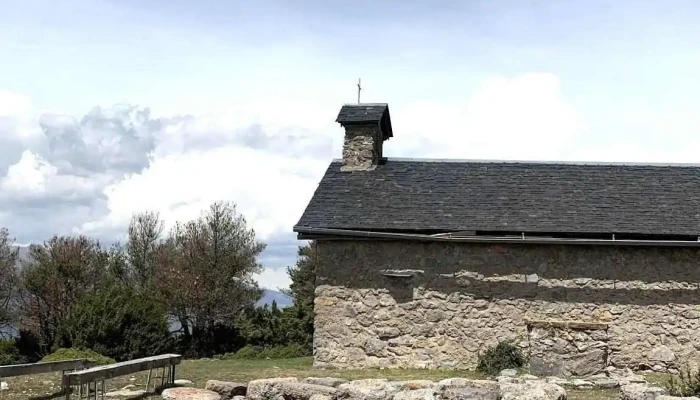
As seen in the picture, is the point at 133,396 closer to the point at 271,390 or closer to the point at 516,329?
the point at 271,390

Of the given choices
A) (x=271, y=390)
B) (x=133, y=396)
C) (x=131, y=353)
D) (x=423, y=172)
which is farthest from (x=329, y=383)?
(x=131, y=353)

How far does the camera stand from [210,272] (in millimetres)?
32000

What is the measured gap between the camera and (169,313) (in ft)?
103

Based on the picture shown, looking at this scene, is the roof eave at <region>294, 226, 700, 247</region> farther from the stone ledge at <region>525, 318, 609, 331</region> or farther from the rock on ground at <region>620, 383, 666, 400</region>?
the rock on ground at <region>620, 383, 666, 400</region>

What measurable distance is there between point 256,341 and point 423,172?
42.7 ft

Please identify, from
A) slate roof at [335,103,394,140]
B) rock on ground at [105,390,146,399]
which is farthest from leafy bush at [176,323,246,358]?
rock on ground at [105,390,146,399]

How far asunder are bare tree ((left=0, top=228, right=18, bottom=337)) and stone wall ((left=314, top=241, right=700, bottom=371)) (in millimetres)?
20513

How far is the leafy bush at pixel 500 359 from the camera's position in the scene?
48.2ft

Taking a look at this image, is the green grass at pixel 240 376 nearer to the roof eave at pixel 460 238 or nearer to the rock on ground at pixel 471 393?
the rock on ground at pixel 471 393

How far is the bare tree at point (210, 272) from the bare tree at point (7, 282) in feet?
21.0

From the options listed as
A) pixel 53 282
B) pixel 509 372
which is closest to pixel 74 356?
pixel 509 372

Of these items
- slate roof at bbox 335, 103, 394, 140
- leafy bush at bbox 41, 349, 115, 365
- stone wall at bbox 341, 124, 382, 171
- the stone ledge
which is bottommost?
leafy bush at bbox 41, 349, 115, 365

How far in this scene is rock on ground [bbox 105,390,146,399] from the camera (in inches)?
416

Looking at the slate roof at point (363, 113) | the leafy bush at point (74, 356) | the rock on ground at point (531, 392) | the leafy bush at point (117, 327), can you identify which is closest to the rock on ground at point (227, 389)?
the rock on ground at point (531, 392)
